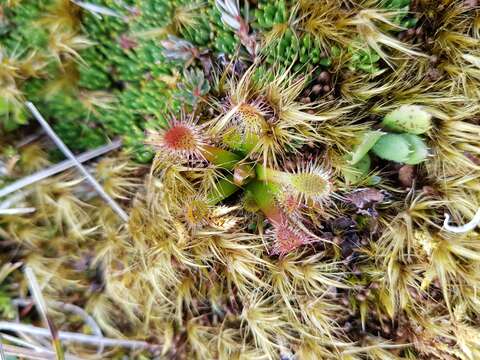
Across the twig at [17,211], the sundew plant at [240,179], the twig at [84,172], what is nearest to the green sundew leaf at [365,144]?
the sundew plant at [240,179]

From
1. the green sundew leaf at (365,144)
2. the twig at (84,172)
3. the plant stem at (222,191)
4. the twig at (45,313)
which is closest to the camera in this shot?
the green sundew leaf at (365,144)

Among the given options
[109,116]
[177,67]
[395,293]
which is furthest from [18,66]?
[395,293]

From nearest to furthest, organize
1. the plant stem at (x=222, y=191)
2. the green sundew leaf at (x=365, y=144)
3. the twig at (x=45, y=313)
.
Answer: the green sundew leaf at (x=365, y=144)
the plant stem at (x=222, y=191)
the twig at (x=45, y=313)

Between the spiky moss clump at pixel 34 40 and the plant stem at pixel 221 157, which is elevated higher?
the spiky moss clump at pixel 34 40

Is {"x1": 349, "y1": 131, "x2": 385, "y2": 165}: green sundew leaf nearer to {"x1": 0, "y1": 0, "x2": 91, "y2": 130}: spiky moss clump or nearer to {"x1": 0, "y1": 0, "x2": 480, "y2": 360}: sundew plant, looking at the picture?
{"x1": 0, "y1": 0, "x2": 480, "y2": 360}: sundew plant

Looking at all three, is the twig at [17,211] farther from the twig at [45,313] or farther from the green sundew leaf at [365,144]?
the green sundew leaf at [365,144]

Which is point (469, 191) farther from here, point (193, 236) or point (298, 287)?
point (193, 236)

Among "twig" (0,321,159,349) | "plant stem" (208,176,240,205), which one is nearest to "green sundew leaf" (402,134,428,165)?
"plant stem" (208,176,240,205)
